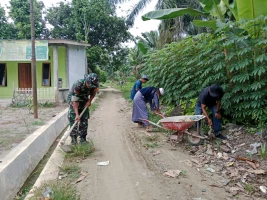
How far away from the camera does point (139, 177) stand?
426 centimetres

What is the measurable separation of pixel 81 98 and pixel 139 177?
2.17m

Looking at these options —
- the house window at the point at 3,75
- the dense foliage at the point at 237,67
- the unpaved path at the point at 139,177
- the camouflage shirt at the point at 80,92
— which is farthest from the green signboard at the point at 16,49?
the camouflage shirt at the point at 80,92

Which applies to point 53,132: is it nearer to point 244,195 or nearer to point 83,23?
point 244,195

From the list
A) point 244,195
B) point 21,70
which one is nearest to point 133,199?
point 244,195

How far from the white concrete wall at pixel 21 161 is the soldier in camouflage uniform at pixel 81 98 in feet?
2.91

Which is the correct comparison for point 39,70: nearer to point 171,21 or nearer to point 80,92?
point 171,21

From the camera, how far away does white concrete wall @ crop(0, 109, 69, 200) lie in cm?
397

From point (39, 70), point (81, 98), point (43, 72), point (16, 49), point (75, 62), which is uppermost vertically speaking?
point (16, 49)

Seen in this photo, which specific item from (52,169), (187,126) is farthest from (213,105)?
(52,169)

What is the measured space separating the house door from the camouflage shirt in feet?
37.1

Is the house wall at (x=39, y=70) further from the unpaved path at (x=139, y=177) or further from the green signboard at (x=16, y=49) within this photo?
the unpaved path at (x=139, y=177)

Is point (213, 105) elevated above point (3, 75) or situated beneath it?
situated beneath

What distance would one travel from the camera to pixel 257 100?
223 inches

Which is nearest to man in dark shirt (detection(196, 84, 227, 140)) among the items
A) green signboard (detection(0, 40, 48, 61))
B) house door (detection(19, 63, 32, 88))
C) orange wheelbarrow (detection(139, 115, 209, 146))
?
orange wheelbarrow (detection(139, 115, 209, 146))
